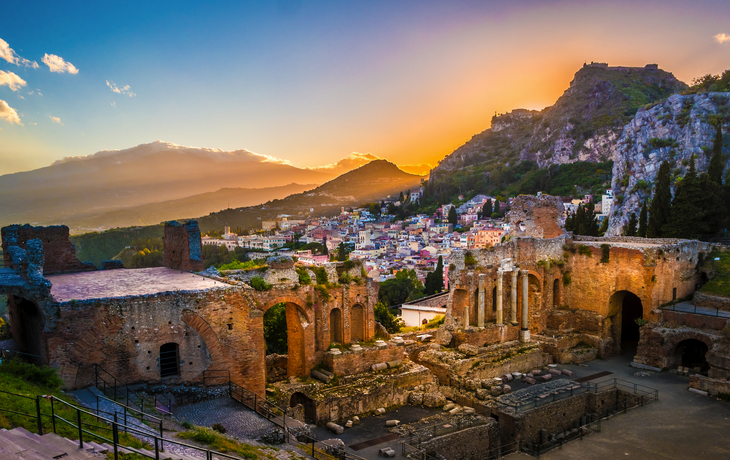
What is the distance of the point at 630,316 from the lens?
29188mm

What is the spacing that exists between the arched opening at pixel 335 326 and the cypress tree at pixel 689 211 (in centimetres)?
2683

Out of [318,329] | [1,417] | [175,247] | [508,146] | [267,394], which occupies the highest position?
[508,146]

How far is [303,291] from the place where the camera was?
18891 millimetres

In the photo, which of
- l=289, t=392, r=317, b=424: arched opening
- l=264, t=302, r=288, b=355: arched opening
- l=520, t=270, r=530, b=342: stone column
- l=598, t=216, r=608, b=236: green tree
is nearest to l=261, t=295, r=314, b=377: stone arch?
l=289, t=392, r=317, b=424: arched opening

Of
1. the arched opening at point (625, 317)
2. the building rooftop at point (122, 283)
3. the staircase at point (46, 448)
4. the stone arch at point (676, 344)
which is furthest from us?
the arched opening at point (625, 317)

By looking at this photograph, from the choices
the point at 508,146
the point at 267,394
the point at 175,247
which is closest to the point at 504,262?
the point at 267,394

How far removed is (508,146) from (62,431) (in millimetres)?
196383

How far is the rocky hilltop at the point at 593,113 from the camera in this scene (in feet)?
414

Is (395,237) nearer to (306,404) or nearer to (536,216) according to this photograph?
(536,216)

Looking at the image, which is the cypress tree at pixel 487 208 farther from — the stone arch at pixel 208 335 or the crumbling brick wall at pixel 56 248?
the stone arch at pixel 208 335

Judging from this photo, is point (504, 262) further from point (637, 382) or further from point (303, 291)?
point (303, 291)

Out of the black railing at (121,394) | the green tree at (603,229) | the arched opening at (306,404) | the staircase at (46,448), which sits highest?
the green tree at (603,229)

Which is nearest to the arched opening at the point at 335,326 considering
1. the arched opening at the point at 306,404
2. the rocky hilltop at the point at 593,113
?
the arched opening at the point at 306,404

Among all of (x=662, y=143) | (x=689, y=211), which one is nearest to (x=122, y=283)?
(x=689, y=211)
